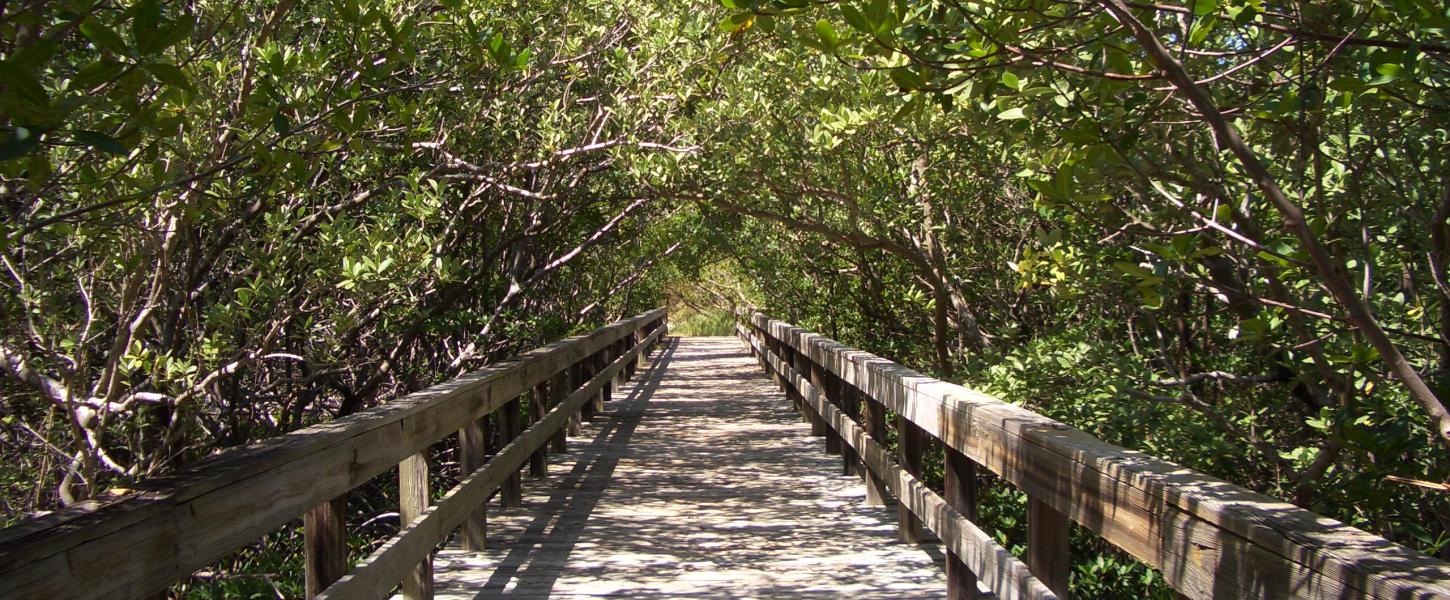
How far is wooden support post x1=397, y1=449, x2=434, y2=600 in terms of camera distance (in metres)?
4.14

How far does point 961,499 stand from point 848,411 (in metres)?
3.01

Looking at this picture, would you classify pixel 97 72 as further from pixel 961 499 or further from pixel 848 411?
pixel 848 411

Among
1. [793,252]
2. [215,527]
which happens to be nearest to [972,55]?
[215,527]

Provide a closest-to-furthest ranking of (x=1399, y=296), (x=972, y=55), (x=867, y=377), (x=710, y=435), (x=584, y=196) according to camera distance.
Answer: (x=972, y=55), (x=1399, y=296), (x=867, y=377), (x=710, y=435), (x=584, y=196)

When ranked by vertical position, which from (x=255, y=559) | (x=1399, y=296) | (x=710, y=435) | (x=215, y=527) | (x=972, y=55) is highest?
(x=972, y=55)

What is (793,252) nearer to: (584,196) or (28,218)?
(584,196)

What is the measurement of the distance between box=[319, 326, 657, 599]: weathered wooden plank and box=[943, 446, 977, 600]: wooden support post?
183cm

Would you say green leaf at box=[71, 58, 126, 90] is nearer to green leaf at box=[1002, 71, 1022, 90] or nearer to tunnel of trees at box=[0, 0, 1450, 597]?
tunnel of trees at box=[0, 0, 1450, 597]

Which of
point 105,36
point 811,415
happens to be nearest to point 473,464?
point 105,36

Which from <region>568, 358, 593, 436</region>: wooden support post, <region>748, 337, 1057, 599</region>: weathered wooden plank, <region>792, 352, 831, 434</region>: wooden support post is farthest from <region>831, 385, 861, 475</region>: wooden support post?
<region>568, 358, 593, 436</region>: wooden support post

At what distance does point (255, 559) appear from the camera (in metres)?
8.28

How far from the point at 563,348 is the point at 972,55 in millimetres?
4917

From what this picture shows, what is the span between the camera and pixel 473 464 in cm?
519

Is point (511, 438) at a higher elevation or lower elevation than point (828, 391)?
lower
